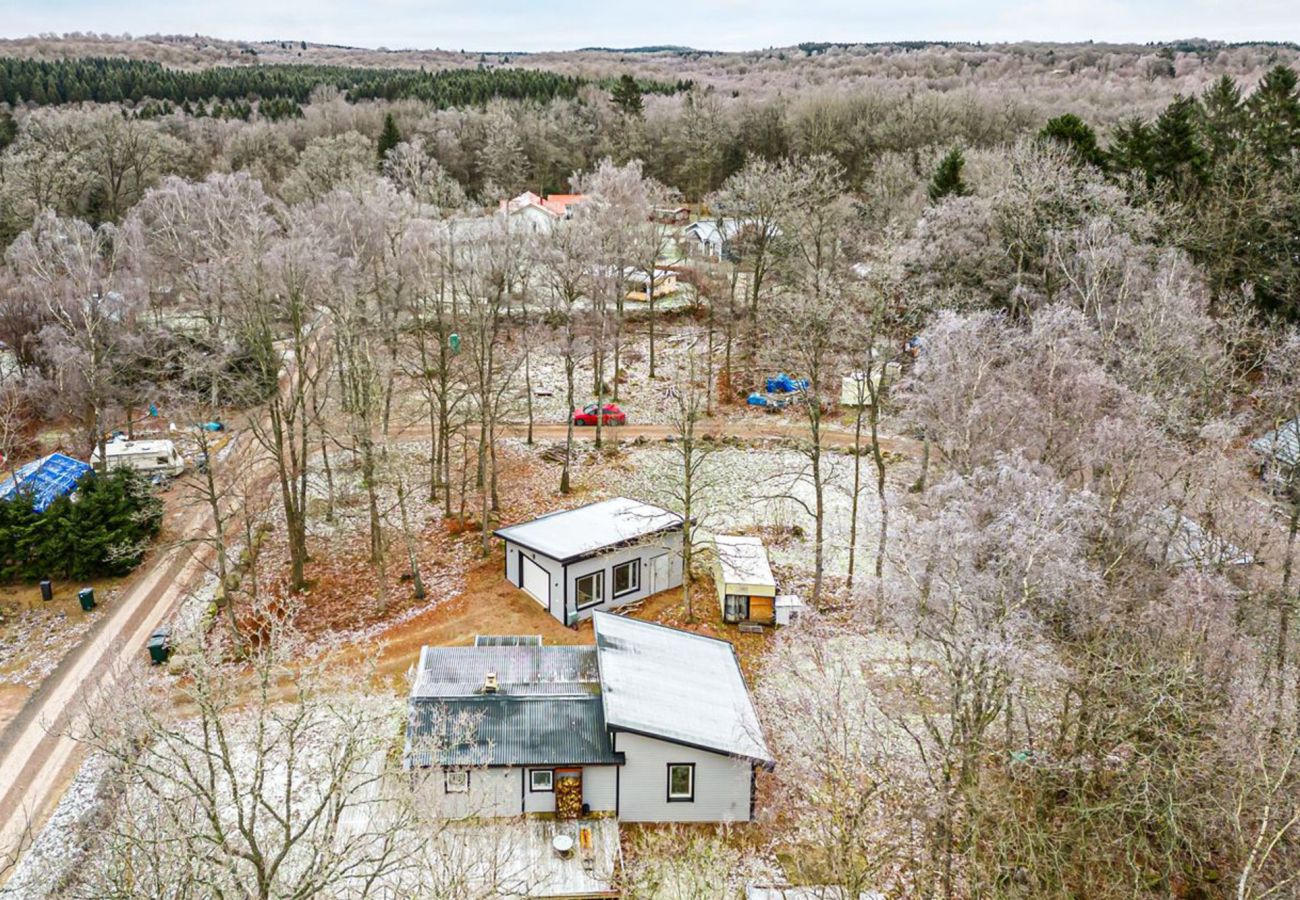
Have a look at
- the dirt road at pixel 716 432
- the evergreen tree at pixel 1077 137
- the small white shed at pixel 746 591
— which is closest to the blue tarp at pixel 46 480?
the dirt road at pixel 716 432

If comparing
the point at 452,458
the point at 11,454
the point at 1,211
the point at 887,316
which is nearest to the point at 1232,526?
the point at 887,316

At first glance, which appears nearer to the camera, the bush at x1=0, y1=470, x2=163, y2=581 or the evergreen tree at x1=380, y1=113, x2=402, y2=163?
the bush at x1=0, y1=470, x2=163, y2=581

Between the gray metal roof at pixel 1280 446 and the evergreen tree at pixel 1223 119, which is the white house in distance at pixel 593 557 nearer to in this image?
the gray metal roof at pixel 1280 446

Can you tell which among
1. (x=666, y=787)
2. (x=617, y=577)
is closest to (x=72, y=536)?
(x=617, y=577)

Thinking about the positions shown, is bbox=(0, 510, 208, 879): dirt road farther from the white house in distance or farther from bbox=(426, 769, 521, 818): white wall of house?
the white house in distance

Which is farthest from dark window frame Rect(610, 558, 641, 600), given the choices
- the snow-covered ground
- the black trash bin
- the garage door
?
the black trash bin

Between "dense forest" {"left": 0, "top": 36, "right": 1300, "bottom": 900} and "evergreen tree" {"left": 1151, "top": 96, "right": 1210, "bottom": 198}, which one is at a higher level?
"evergreen tree" {"left": 1151, "top": 96, "right": 1210, "bottom": 198}
